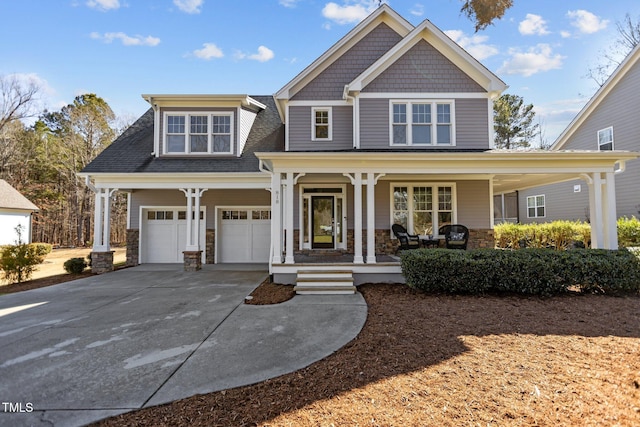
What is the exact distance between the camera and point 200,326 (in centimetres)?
481

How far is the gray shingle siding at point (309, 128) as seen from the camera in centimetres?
1008

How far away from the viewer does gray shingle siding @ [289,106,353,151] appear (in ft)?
33.1

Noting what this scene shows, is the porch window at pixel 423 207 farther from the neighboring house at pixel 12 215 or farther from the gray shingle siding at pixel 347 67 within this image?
the neighboring house at pixel 12 215

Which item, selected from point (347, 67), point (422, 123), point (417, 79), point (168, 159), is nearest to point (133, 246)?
point (168, 159)

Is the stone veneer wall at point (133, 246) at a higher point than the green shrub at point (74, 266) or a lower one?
higher

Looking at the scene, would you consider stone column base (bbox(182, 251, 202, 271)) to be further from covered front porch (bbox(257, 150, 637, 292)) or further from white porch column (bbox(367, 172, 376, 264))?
white porch column (bbox(367, 172, 376, 264))

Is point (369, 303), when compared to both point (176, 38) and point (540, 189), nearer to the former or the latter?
point (176, 38)

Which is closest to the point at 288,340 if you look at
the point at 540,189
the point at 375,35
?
the point at 375,35

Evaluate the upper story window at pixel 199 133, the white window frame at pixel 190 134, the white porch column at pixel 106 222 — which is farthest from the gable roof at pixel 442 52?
the white porch column at pixel 106 222

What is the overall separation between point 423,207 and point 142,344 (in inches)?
336

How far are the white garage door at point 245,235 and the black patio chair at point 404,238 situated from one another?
504 cm

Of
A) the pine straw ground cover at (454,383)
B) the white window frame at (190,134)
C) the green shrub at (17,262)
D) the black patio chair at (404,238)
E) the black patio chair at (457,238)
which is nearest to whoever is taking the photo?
the pine straw ground cover at (454,383)

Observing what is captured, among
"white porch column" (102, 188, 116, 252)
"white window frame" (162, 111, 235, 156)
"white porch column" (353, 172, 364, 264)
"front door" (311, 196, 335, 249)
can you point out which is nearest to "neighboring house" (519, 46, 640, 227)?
"white porch column" (353, 172, 364, 264)

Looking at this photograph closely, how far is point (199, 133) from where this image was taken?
1112 cm
